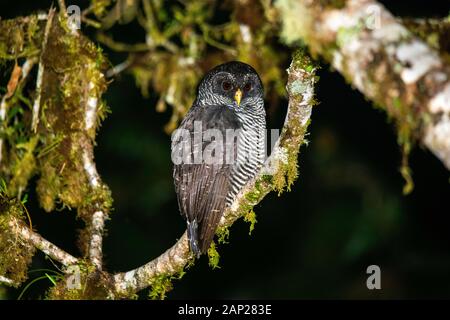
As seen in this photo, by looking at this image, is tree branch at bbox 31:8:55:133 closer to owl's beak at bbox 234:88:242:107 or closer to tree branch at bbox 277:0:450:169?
owl's beak at bbox 234:88:242:107

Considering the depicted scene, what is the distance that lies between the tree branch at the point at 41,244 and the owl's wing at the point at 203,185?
0.86 meters

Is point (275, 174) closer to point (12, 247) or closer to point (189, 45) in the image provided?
point (12, 247)

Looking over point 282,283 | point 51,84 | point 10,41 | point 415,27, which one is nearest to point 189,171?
point 51,84

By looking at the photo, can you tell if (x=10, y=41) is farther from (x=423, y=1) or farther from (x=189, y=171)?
(x=423, y=1)

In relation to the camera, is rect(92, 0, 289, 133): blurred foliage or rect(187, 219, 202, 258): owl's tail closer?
rect(187, 219, 202, 258): owl's tail

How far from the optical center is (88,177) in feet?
15.4

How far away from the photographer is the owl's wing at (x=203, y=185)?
14.1 feet

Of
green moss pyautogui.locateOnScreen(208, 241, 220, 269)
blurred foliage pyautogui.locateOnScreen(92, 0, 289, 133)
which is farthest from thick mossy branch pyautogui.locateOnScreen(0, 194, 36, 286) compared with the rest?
blurred foliage pyautogui.locateOnScreen(92, 0, 289, 133)

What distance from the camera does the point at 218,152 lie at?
4.71 meters

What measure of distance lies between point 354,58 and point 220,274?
6.81m

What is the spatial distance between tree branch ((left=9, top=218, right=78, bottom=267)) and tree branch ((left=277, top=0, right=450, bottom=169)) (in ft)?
7.89

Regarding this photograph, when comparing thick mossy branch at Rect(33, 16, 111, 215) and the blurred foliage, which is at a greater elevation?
the blurred foliage

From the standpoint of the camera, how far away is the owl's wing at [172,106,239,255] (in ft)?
14.1

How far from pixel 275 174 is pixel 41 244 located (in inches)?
66.8
